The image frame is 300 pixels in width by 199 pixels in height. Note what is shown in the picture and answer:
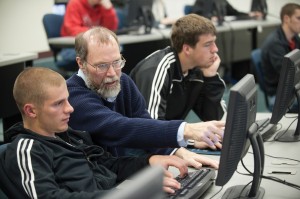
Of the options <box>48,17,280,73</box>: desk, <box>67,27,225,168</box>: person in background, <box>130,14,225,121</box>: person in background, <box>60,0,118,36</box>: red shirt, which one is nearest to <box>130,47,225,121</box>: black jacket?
<box>130,14,225,121</box>: person in background

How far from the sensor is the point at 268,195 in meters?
1.69

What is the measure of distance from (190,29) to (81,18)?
2887mm

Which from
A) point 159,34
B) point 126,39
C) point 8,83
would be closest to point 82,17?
point 126,39

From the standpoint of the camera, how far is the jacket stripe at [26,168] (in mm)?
1532

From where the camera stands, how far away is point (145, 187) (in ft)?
2.24

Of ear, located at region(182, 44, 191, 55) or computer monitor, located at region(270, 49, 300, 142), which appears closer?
computer monitor, located at region(270, 49, 300, 142)

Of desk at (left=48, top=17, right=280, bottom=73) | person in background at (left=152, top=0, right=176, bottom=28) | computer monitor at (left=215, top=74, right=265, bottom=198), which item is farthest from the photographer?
person in background at (left=152, top=0, right=176, bottom=28)

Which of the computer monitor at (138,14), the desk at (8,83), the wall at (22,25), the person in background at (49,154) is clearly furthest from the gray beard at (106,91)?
the wall at (22,25)

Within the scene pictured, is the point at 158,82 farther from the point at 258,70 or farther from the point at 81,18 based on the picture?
the point at 81,18

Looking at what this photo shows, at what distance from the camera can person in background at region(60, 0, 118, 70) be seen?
17.5ft

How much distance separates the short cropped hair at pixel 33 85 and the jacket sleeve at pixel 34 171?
149 mm

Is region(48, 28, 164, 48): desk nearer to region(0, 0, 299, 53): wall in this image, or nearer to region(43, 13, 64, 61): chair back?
region(43, 13, 64, 61): chair back

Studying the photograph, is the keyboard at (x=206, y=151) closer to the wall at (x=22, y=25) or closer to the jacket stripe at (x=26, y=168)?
the jacket stripe at (x=26, y=168)

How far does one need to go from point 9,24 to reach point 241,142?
6.73 m
